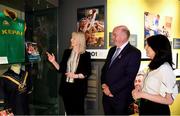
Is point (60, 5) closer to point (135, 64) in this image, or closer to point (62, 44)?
point (62, 44)

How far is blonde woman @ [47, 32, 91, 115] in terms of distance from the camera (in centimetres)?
318

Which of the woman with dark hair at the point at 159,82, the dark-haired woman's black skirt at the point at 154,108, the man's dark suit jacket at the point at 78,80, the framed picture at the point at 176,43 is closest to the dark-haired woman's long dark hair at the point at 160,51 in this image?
the woman with dark hair at the point at 159,82

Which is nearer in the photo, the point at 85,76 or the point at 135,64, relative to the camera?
the point at 135,64

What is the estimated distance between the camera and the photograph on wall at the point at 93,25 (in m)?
3.68

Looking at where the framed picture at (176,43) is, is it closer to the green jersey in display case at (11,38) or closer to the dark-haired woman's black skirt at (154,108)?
the dark-haired woman's black skirt at (154,108)

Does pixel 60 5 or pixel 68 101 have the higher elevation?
pixel 60 5

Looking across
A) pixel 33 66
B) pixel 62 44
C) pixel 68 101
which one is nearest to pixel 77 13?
pixel 62 44

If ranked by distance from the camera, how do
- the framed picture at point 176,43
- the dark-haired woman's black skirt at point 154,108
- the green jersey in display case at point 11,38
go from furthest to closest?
1. the framed picture at point 176,43
2. the green jersey in display case at point 11,38
3. the dark-haired woman's black skirt at point 154,108

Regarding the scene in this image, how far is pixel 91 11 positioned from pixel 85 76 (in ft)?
3.79

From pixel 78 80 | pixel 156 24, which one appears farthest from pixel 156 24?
pixel 78 80

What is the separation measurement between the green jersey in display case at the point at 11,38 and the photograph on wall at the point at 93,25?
4.17 ft

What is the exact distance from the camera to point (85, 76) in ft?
10.5

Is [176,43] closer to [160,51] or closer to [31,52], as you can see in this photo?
[160,51]

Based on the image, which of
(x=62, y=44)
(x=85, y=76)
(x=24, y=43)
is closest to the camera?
(x=24, y=43)
